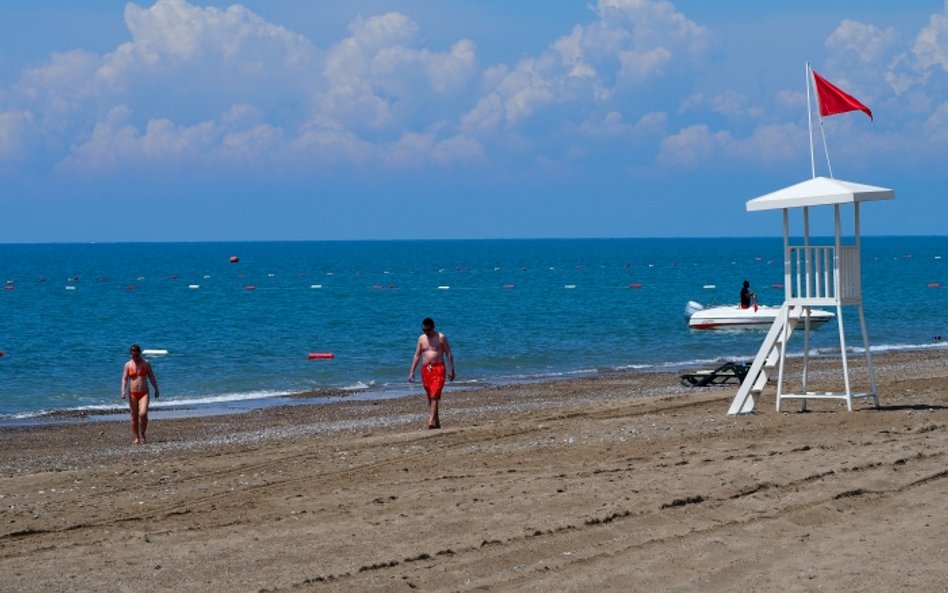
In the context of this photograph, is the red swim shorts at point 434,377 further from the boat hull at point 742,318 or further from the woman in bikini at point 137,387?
the boat hull at point 742,318

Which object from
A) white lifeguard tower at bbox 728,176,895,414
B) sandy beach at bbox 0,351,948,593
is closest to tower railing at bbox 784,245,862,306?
white lifeguard tower at bbox 728,176,895,414

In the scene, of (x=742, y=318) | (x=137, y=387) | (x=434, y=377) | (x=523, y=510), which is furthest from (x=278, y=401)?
(x=742, y=318)

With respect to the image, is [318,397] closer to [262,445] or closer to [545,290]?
[262,445]

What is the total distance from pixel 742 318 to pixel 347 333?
50.0ft

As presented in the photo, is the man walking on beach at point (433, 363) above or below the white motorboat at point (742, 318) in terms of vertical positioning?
above

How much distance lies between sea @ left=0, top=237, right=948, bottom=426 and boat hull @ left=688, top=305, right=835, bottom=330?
0.28m

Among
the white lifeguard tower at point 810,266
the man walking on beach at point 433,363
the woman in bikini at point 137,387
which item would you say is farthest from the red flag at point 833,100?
the woman in bikini at point 137,387

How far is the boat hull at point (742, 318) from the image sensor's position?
42.2 metres

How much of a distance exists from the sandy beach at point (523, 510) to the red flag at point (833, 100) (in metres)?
3.60

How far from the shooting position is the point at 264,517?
10.5 metres

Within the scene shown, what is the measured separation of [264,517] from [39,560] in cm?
186

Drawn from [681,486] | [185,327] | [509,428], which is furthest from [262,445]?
[185,327]

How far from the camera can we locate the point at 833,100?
15.6 m

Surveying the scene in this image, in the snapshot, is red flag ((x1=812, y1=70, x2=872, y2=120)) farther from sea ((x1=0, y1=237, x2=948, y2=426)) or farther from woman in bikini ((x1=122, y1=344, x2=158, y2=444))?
sea ((x1=0, y1=237, x2=948, y2=426))
